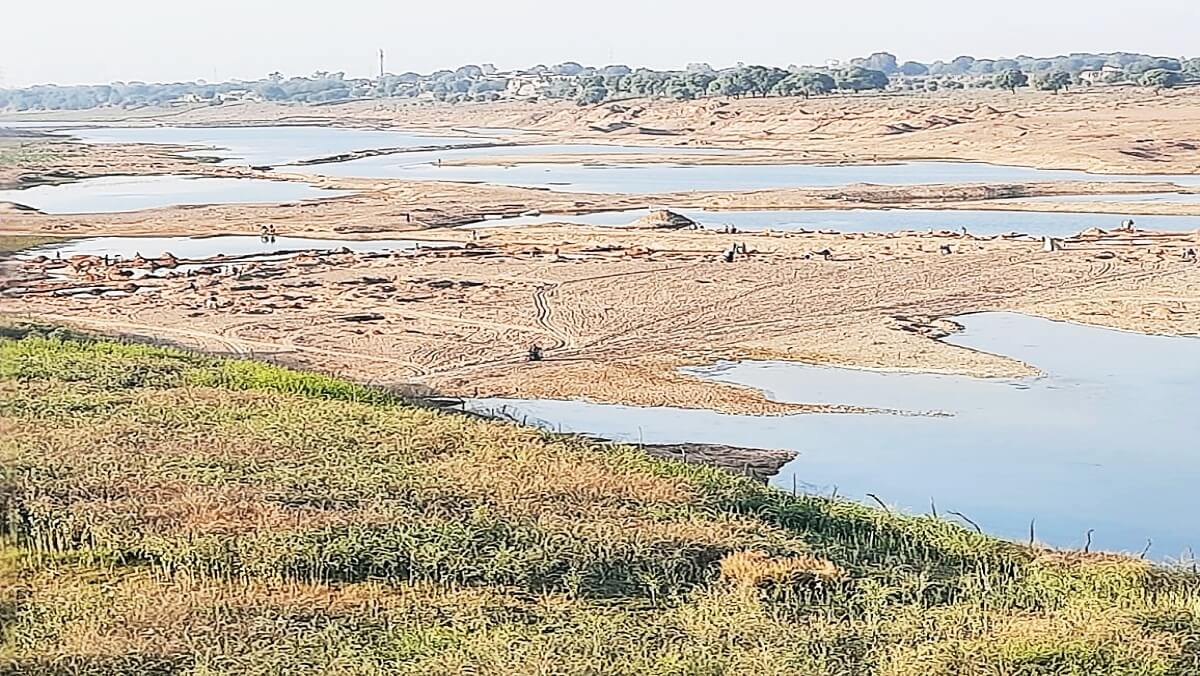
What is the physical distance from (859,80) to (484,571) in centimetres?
9757

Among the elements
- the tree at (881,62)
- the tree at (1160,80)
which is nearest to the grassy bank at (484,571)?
the tree at (1160,80)

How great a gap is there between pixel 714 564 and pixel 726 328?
13069 mm

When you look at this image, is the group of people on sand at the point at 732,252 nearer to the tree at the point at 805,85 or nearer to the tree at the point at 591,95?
the tree at the point at 805,85

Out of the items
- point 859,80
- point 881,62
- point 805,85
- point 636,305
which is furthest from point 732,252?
point 881,62

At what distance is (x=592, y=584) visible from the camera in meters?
10.2

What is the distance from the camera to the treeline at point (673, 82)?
96.6 metres

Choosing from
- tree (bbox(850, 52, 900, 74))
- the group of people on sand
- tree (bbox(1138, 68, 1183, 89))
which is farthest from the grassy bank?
tree (bbox(850, 52, 900, 74))

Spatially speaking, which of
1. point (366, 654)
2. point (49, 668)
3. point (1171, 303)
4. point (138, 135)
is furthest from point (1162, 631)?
point (138, 135)

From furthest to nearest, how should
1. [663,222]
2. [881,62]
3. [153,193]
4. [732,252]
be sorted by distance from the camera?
[881,62], [153,193], [663,222], [732,252]

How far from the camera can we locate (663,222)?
35406 mm

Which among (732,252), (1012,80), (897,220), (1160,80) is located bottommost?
(897,220)

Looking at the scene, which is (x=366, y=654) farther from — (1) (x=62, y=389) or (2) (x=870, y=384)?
(2) (x=870, y=384)

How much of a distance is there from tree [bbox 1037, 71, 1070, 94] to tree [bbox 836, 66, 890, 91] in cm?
1259

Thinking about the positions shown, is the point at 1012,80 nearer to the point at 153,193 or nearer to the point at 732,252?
the point at 153,193
